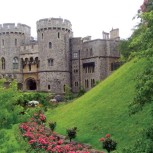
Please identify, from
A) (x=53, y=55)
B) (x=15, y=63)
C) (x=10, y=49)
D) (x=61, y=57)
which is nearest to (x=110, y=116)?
(x=53, y=55)

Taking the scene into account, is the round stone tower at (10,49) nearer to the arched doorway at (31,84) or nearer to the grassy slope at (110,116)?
the arched doorway at (31,84)

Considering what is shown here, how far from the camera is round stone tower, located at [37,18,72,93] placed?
58281mm

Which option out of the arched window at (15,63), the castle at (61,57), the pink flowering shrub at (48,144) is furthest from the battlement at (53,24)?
the pink flowering shrub at (48,144)

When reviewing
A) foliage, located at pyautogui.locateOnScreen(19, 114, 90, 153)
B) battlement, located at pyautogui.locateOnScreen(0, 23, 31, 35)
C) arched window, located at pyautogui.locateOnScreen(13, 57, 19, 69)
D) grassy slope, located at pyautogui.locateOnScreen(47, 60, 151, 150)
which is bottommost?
foliage, located at pyautogui.locateOnScreen(19, 114, 90, 153)

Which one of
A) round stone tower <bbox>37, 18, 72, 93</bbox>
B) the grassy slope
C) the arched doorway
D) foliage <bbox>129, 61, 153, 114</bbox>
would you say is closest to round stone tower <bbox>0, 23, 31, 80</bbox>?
the arched doorway

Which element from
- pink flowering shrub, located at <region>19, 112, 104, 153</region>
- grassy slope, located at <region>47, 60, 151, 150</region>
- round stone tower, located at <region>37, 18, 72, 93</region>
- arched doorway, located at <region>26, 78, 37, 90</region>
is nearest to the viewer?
pink flowering shrub, located at <region>19, 112, 104, 153</region>

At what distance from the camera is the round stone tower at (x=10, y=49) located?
6262 centimetres

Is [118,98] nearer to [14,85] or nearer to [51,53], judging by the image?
[14,85]

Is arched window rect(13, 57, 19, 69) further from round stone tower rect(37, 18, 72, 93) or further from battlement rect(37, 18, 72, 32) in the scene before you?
battlement rect(37, 18, 72, 32)

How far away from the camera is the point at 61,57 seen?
193 ft

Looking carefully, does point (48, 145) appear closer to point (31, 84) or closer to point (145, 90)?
point (145, 90)

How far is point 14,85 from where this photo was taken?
15.0 m

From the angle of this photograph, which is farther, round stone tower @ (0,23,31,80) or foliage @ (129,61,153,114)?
round stone tower @ (0,23,31,80)

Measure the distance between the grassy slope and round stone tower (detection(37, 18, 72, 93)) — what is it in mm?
27775
